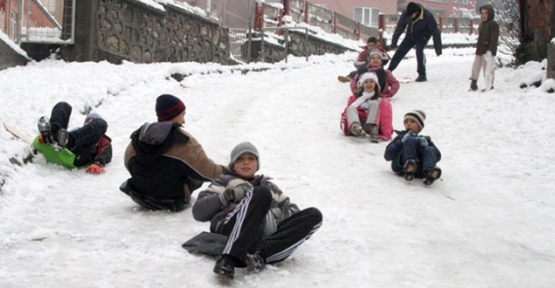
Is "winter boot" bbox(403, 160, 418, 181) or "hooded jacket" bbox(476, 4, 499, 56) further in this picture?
"hooded jacket" bbox(476, 4, 499, 56)

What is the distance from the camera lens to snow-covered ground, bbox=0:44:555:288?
4504mm

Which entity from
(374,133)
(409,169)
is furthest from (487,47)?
(409,169)

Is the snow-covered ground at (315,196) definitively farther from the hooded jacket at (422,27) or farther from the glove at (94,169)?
the hooded jacket at (422,27)

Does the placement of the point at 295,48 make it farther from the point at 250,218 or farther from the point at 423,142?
the point at 250,218

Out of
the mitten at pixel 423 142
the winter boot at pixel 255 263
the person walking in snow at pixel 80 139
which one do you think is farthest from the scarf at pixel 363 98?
the winter boot at pixel 255 263

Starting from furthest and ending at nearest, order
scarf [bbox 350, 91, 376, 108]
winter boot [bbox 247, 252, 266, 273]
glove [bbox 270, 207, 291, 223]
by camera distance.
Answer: scarf [bbox 350, 91, 376, 108] → glove [bbox 270, 207, 291, 223] → winter boot [bbox 247, 252, 266, 273]

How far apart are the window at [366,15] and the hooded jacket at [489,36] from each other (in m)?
34.0

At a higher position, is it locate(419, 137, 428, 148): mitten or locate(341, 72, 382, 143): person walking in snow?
locate(341, 72, 382, 143): person walking in snow

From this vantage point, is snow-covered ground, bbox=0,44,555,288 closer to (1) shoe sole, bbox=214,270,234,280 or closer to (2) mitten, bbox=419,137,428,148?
(1) shoe sole, bbox=214,270,234,280

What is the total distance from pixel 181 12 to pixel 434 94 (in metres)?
7.56

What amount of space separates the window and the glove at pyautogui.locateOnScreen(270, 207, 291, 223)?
4325 cm

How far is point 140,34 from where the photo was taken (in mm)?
16531

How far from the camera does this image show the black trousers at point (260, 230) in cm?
427

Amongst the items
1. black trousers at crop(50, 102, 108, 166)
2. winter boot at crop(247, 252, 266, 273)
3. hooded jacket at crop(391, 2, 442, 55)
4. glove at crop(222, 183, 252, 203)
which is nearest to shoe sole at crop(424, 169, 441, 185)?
glove at crop(222, 183, 252, 203)
